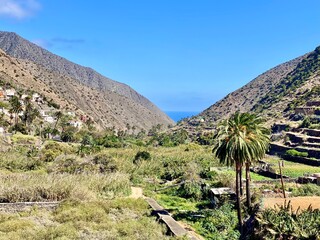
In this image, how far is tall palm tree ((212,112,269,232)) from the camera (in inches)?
808

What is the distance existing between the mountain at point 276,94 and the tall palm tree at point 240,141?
63736 millimetres

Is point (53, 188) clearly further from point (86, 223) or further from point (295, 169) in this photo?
point (295, 169)

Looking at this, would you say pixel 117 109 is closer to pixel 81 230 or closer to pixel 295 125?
pixel 295 125

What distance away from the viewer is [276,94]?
122 metres

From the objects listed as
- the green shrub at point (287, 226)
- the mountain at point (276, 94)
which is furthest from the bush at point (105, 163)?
the mountain at point (276, 94)

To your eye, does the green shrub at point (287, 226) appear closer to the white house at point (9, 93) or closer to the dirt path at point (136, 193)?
the dirt path at point (136, 193)

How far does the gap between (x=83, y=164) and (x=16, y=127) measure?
41.0 m

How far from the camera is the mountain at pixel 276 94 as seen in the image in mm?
92475

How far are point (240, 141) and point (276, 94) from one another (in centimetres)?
10743

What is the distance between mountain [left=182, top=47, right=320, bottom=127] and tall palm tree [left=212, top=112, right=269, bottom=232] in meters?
63.7

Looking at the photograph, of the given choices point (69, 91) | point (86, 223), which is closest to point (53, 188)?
point (86, 223)

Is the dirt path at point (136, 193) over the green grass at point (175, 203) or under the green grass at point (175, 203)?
over

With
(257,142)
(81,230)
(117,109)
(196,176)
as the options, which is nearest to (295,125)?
(196,176)

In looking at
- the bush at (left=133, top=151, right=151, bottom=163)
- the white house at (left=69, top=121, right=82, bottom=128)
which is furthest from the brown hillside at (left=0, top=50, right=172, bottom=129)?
the bush at (left=133, top=151, right=151, bottom=163)
